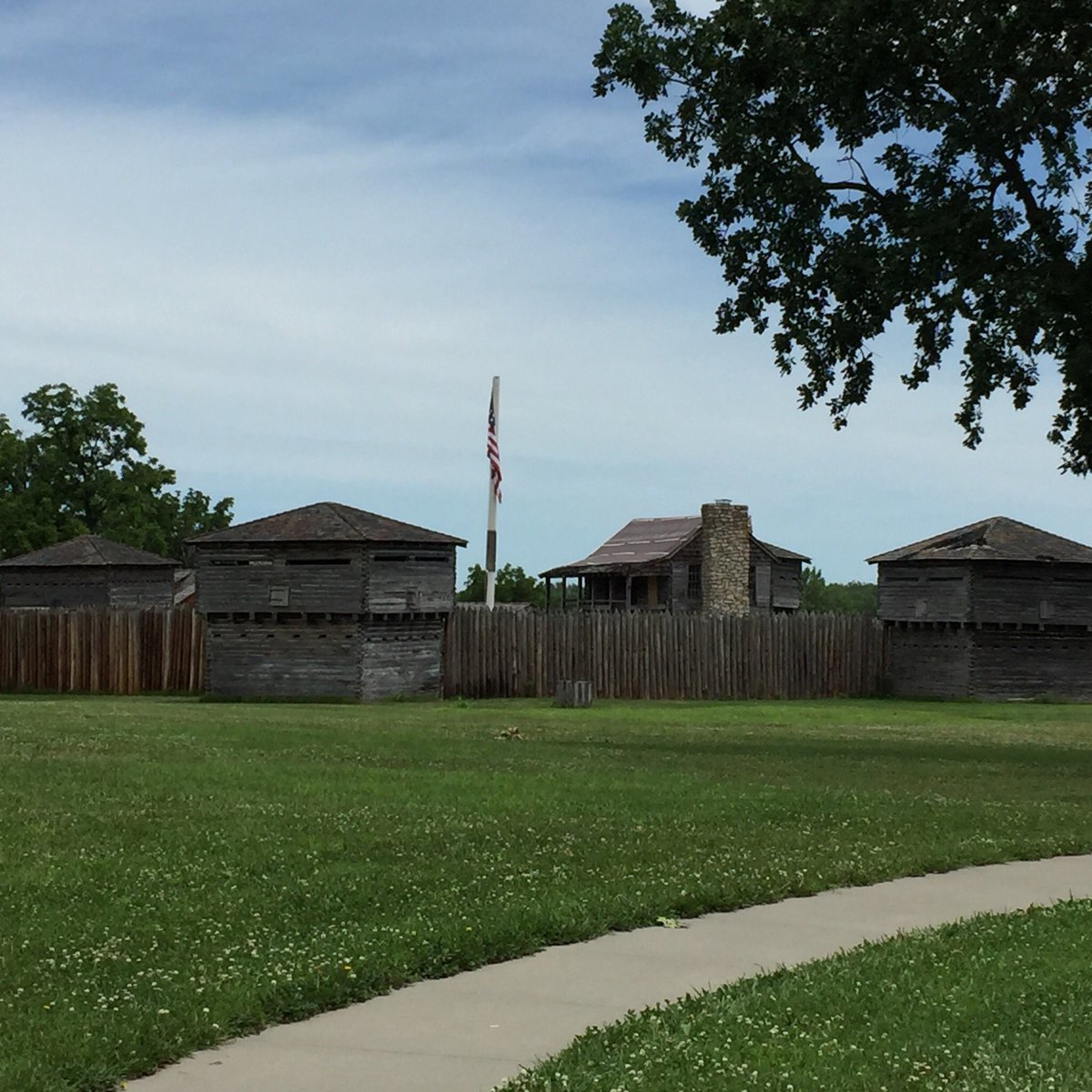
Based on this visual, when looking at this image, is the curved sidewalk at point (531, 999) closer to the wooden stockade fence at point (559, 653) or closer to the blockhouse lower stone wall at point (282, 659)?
the blockhouse lower stone wall at point (282, 659)

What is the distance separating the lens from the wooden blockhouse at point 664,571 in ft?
216

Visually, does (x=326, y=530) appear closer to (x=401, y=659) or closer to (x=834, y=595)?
(x=401, y=659)

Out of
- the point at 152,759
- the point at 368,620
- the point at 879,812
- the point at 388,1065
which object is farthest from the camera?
the point at 368,620

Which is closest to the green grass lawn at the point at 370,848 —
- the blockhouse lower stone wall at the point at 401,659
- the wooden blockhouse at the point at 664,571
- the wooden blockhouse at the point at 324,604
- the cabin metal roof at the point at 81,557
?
the wooden blockhouse at the point at 324,604

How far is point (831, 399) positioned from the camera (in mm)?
26672

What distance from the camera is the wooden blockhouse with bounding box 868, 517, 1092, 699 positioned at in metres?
47.4

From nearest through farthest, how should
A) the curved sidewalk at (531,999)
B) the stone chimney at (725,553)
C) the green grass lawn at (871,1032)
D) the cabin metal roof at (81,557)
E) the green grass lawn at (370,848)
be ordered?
1. the green grass lawn at (871,1032)
2. the curved sidewalk at (531,999)
3. the green grass lawn at (370,848)
4. the stone chimney at (725,553)
5. the cabin metal roof at (81,557)

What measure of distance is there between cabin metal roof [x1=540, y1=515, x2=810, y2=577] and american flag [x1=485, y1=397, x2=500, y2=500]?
50.4 feet

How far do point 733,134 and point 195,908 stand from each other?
60.2 ft

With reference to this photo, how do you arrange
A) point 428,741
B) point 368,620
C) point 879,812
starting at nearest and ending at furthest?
point 879,812, point 428,741, point 368,620

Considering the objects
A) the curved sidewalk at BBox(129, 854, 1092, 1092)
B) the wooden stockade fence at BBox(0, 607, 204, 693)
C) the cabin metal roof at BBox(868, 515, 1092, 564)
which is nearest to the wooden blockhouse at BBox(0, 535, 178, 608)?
the wooden stockade fence at BBox(0, 607, 204, 693)

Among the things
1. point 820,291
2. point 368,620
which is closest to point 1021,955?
point 820,291

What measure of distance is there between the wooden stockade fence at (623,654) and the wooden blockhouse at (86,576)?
75.2 feet

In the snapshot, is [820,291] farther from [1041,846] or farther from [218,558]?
[218,558]
